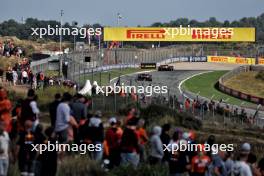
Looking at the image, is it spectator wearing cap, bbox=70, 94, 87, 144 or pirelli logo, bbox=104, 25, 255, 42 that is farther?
pirelli logo, bbox=104, 25, 255, 42

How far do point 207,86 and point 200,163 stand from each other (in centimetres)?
6157

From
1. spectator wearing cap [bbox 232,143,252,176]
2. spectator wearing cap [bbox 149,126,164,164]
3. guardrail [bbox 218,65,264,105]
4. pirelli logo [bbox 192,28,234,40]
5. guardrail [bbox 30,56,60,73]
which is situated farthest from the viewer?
pirelli logo [bbox 192,28,234,40]

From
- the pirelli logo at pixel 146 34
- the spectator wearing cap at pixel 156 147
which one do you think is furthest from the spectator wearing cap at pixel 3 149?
the pirelli logo at pixel 146 34

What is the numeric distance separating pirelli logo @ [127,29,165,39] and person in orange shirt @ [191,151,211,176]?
319 feet

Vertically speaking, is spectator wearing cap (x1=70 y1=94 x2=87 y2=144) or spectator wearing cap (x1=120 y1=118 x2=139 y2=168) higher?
spectator wearing cap (x1=70 y1=94 x2=87 y2=144)

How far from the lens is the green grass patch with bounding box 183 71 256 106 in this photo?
63.3m

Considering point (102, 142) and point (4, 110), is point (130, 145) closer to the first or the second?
point (102, 142)

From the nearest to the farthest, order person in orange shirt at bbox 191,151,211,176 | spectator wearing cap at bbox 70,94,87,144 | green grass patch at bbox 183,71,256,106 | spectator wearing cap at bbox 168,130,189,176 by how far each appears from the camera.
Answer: person in orange shirt at bbox 191,151,211,176 < spectator wearing cap at bbox 168,130,189,176 < spectator wearing cap at bbox 70,94,87,144 < green grass patch at bbox 183,71,256,106

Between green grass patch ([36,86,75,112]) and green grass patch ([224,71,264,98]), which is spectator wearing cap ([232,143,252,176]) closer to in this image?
green grass patch ([36,86,75,112])

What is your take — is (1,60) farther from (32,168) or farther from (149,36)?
(149,36)

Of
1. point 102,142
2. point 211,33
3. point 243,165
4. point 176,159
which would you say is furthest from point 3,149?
point 211,33

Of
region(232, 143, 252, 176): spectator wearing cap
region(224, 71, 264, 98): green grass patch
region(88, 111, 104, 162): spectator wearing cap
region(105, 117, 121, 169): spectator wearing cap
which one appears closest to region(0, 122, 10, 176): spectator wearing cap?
region(88, 111, 104, 162): spectator wearing cap

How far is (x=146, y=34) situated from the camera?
111250 millimetres

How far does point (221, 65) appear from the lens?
104 meters
